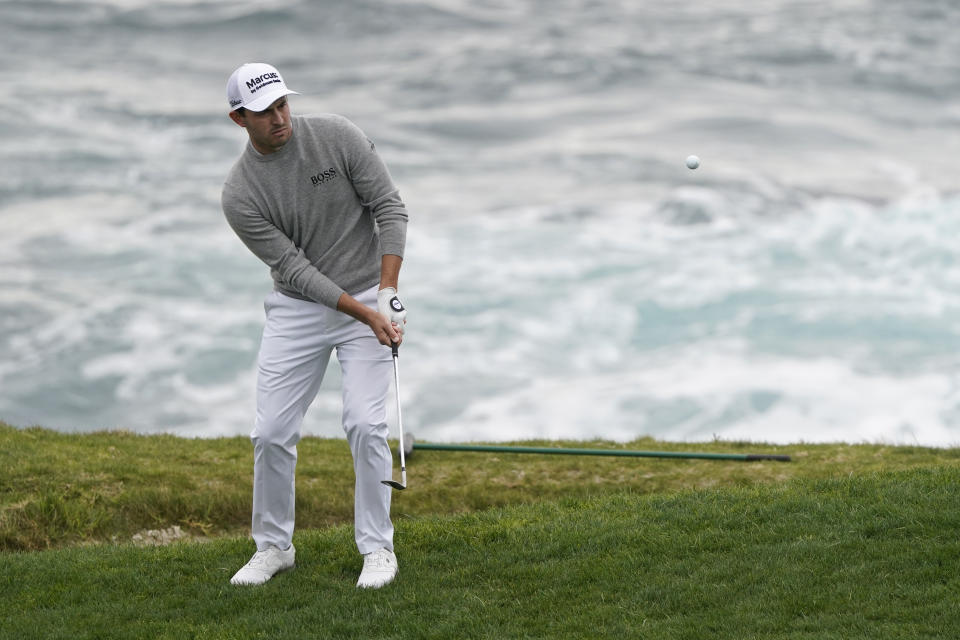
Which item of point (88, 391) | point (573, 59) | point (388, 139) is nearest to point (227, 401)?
point (88, 391)

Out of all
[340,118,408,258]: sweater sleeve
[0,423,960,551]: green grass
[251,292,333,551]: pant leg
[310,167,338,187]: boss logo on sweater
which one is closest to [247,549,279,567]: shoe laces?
[251,292,333,551]: pant leg

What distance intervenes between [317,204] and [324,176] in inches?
6.9

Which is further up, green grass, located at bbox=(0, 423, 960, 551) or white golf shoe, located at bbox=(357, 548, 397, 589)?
white golf shoe, located at bbox=(357, 548, 397, 589)

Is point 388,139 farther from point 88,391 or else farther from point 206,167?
point 88,391

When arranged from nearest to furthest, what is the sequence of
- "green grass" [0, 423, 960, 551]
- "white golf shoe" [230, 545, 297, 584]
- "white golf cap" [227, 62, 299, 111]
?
"white golf cap" [227, 62, 299, 111] < "white golf shoe" [230, 545, 297, 584] < "green grass" [0, 423, 960, 551]

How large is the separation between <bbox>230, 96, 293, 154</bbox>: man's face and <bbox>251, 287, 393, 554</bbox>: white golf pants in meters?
0.96

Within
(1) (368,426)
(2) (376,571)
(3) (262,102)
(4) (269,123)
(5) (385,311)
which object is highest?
(3) (262,102)

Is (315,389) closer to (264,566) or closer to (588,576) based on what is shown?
(264,566)

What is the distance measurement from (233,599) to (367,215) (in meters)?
2.45

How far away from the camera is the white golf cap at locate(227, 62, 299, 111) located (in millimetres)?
6992

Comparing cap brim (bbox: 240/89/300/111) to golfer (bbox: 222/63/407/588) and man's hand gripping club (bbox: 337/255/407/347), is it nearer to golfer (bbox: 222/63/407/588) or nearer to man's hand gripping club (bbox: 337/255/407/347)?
golfer (bbox: 222/63/407/588)

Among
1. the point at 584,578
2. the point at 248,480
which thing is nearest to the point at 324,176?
the point at 584,578

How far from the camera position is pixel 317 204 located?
743 cm

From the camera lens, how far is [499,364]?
211 ft
